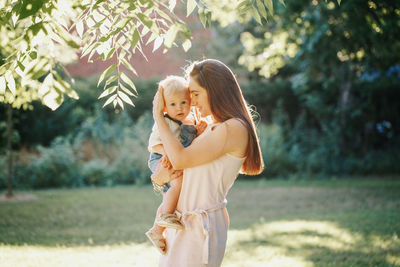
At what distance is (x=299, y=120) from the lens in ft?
46.3

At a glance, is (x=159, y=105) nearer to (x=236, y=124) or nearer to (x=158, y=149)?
(x=158, y=149)

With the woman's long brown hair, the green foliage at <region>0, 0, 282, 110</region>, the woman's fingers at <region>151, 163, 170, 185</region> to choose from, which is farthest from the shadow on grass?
the green foliage at <region>0, 0, 282, 110</region>

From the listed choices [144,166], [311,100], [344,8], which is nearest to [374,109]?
[311,100]

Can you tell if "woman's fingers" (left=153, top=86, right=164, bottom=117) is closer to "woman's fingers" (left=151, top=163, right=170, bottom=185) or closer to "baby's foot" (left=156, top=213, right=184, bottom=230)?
"woman's fingers" (left=151, top=163, right=170, bottom=185)

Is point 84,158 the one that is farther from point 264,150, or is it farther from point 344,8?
point 344,8

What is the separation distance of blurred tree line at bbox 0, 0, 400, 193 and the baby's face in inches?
286

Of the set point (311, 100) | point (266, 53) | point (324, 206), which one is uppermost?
point (266, 53)

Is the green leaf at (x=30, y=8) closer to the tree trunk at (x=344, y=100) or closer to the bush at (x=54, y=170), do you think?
the bush at (x=54, y=170)

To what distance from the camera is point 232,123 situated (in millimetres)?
2701

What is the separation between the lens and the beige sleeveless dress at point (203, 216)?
8.72ft

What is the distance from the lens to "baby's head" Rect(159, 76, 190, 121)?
9.57 ft

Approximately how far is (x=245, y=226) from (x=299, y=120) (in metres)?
7.52

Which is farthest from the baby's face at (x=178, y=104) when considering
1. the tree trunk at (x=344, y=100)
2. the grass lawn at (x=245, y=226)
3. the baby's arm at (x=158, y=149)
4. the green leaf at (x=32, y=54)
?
the tree trunk at (x=344, y=100)

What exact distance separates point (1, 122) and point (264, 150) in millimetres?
7004
